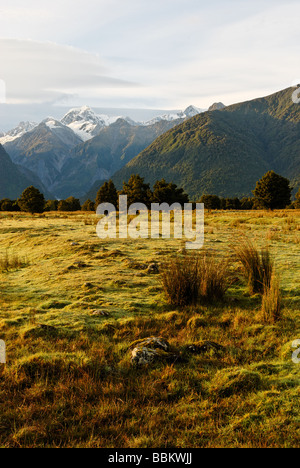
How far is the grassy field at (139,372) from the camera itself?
145 inches

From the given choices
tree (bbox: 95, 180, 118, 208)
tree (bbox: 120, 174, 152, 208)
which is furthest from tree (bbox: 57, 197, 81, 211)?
tree (bbox: 120, 174, 152, 208)

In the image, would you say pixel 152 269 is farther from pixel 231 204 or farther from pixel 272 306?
pixel 231 204

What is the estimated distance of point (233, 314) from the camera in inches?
280

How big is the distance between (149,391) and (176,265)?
4251mm

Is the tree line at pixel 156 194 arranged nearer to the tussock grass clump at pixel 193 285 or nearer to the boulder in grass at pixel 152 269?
the boulder in grass at pixel 152 269

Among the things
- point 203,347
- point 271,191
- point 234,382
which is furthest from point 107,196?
point 234,382

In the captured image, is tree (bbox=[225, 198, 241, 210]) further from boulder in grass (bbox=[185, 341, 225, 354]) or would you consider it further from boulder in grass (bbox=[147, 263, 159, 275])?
boulder in grass (bbox=[185, 341, 225, 354])

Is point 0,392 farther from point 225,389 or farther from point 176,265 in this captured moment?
point 176,265

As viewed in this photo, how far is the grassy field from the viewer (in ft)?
12.1

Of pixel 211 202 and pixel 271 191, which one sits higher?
pixel 211 202

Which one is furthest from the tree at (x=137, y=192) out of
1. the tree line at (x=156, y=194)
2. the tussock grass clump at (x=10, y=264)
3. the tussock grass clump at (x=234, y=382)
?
the tussock grass clump at (x=234, y=382)

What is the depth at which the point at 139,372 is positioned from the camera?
4.92 metres

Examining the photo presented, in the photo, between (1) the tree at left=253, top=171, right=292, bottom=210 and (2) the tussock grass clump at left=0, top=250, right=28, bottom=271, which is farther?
(1) the tree at left=253, top=171, right=292, bottom=210
